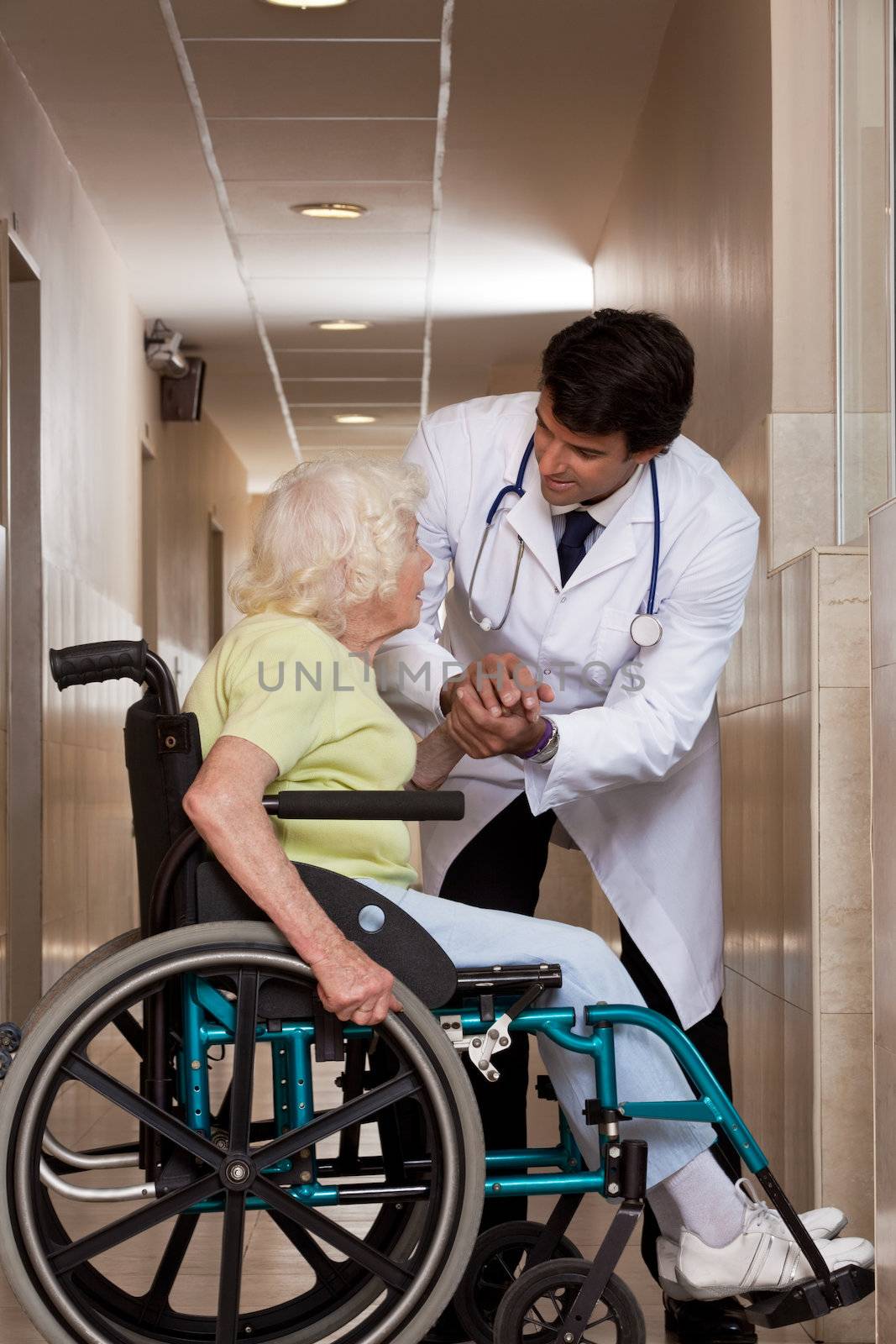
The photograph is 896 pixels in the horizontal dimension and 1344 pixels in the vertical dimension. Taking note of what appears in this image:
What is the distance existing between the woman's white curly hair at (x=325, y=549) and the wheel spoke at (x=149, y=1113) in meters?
0.53

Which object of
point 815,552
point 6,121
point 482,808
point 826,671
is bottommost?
point 482,808

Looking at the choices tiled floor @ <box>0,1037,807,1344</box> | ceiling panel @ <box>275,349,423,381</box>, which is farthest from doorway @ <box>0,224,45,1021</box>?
ceiling panel @ <box>275,349,423,381</box>

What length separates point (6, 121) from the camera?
3.99 metres

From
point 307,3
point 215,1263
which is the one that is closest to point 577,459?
point 215,1263

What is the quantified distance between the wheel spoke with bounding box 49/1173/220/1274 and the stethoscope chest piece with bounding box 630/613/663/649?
0.91 metres

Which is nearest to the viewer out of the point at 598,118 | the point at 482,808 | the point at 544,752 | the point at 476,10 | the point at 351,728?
the point at 351,728

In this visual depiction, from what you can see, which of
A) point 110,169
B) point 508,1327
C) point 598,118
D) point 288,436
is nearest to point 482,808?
point 508,1327

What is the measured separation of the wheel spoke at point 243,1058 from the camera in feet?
5.09

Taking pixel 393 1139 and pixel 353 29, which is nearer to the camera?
pixel 393 1139

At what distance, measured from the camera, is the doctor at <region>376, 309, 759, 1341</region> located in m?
2.05

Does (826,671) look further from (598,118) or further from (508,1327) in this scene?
(598,118)

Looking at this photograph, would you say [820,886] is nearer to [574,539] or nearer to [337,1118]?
[574,539]

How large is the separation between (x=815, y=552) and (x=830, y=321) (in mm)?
562

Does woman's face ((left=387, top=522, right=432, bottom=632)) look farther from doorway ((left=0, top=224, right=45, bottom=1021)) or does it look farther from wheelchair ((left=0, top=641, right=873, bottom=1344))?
doorway ((left=0, top=224, right=45, bottom=1021))
